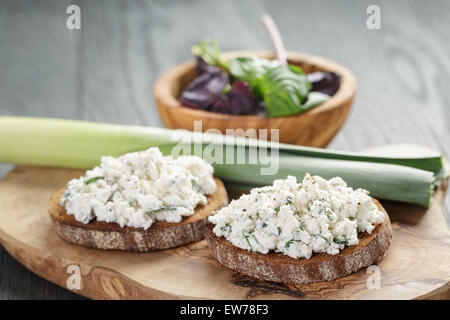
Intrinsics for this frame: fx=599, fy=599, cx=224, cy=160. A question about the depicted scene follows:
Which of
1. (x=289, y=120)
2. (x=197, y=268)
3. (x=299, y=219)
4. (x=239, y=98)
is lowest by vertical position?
(x=197, y=268)

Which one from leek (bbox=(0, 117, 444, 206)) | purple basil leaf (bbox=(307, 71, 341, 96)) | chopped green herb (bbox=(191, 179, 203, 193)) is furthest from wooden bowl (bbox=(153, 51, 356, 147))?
chopped green herb (bbox=(191, 179, 203, 193))

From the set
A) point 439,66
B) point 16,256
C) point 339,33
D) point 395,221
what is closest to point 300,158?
point 395,221

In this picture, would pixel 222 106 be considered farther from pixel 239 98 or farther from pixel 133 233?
pixel 133 233

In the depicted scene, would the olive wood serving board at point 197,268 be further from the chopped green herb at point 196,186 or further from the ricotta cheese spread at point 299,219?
the chopped green herb at point 196,186

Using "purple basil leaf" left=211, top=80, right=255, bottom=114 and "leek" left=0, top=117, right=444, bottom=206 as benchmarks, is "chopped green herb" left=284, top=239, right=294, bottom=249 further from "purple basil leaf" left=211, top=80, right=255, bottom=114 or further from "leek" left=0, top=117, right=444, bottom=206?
"purple basil leaf" left=211, top=80, right=255, bottom=114

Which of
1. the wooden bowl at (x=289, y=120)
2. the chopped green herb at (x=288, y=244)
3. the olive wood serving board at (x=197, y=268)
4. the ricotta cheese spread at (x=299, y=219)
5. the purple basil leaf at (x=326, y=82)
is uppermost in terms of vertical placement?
the purple basil leaf at (x=326, y=82)

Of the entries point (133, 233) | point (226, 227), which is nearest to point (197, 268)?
point (226, 227)

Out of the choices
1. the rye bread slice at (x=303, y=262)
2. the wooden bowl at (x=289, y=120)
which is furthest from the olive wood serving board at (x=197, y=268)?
the wooden bowl at (x=289, y=120)
